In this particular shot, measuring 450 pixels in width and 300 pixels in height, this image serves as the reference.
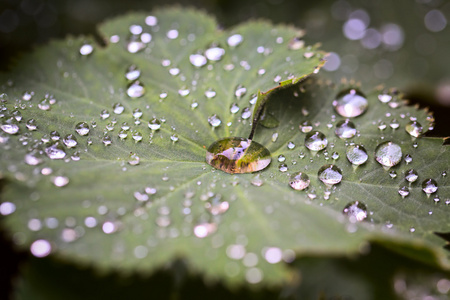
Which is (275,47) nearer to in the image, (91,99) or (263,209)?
(91,99)

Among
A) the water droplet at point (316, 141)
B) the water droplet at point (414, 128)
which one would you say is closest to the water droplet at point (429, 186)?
the water droplet at point (414, 128)

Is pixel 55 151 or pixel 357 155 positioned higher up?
pixel 55 151

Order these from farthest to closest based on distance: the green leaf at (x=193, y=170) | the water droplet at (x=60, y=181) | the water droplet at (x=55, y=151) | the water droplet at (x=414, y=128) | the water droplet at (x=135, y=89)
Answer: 1. the water droplet at (x=135, y=89)
2. the water droplet at (x=414, y=128)
3. the water droplet at (x=55, y=151)
4. the water droplet at (x=60, y=181)
5. the green leaf at (x=193, y=170)

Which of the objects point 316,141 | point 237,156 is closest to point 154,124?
point 237,156

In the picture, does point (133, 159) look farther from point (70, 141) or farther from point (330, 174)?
point (330, 174)

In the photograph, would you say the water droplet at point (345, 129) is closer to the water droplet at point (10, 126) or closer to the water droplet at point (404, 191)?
the water droplet at point (404, 191)

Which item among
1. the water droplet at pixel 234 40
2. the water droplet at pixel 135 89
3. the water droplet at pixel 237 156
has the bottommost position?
the water droplet at pixel 237 156

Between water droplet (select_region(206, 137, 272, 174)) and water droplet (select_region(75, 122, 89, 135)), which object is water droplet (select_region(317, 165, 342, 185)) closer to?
water droplet (select_region(206, 137, 272, 174))

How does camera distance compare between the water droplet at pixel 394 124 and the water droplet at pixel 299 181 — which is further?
the water droplet at pixel 394 124
